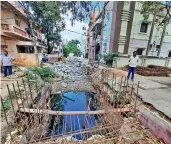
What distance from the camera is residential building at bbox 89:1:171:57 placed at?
1236 centimetres

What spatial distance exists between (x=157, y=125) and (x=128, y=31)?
11660 millimetres

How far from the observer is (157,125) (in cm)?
280

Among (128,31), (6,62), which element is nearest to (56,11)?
(6,62)

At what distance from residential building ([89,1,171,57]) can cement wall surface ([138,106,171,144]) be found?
1033 centimetres

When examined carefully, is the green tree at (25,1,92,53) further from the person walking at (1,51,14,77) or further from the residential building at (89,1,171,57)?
the person walking at (1,51,14,77)

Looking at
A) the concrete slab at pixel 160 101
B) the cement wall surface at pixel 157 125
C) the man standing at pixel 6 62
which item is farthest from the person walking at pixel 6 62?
the cement wall surface at pixel 157 125

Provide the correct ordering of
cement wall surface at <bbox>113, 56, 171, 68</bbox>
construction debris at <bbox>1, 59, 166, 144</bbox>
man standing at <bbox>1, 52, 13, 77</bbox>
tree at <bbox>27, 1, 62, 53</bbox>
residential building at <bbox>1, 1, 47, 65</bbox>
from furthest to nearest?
residential building at <bbox>1, 1, 47, 65</bbox>, cement wall surface at <bbox>113, 56, 171, 68</bbox>, tree at <bbox>27, 1, 62, 53</bbox>, man standing at <bbox>1, 52, 13, 77</bbox>, construction debris at <bbox>1, 59, 166, 144</bbox>

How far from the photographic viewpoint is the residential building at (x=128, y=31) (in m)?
12.4

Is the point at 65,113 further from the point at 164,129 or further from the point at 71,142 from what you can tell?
the point at 164,129

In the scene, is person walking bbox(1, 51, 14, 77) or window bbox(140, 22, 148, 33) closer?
person walking bbox(1, 51, 14, 77)

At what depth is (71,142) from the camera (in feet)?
8.39

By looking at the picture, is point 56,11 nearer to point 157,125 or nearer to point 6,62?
point 6,62

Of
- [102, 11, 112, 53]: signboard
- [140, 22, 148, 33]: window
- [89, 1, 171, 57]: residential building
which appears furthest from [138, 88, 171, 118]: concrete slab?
[140, 22, 148, 33]: window

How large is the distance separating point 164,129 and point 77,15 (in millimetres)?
11252
